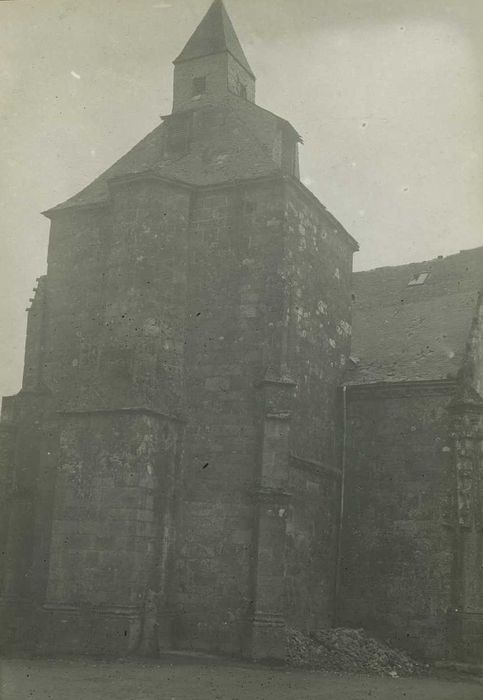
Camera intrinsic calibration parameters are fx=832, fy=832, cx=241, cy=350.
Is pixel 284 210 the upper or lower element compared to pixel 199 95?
lower

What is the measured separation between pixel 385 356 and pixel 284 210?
17.4 ft

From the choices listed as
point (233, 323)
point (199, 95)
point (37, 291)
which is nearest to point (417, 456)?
point (233, 323)

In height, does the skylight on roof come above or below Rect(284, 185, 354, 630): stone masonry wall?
above

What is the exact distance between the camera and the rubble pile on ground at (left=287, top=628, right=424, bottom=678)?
16.6m

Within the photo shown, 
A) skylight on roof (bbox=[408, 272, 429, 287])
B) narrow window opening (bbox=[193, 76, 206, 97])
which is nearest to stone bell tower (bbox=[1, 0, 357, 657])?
narrow window opening (bbox=[193, 76, 206, 97])

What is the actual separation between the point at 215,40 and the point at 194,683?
18.0m

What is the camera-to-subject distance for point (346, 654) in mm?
17328

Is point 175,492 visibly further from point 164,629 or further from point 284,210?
point 284,210

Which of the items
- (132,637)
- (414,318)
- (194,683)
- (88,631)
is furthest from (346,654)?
(414,318)

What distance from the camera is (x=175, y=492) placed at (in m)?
17.6

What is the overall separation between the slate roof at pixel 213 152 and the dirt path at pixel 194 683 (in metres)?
10.5

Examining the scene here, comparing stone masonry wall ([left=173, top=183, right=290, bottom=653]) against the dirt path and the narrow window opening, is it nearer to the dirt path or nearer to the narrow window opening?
the dirt path

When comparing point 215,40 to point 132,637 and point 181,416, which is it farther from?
point 132,637

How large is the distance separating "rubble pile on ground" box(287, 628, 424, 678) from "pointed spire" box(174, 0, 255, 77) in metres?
16.1
